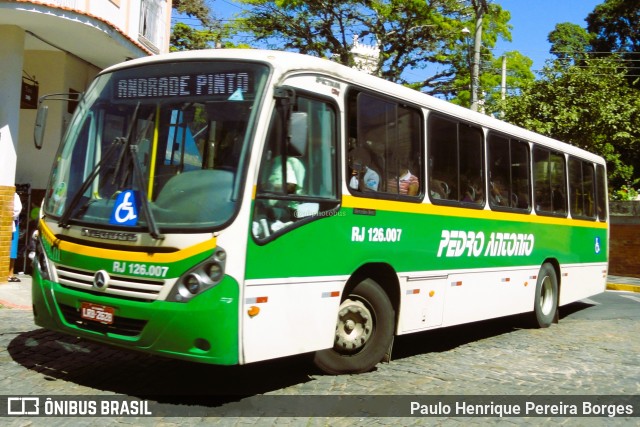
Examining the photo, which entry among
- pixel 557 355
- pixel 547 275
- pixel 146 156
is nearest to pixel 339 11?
pixel 547 275

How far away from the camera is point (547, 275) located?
35.7 feet

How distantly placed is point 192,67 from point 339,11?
24.0m

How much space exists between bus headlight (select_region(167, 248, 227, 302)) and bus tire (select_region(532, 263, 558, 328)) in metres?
6.63

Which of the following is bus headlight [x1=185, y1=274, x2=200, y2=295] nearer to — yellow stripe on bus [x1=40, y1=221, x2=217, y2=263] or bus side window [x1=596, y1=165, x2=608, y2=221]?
yellow stripe on bus [x1=40, y1=221, x2=217, y2=263]


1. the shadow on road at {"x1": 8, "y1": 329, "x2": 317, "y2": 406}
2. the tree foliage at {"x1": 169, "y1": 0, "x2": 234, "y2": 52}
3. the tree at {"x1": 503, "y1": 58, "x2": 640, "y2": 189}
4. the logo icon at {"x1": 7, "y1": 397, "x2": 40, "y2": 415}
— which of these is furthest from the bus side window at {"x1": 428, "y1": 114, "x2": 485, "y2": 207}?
the tree foliage at {"x1": 169, "y1": 0, "x2": 234, "y2": 52}

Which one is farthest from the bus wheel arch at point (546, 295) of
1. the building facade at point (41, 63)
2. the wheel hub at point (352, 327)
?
the building facade at point (41, 63)

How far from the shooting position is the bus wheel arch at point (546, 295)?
417 inches

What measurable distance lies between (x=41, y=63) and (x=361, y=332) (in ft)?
34.3

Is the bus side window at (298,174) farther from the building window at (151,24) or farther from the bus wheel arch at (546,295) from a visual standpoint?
the building window at (151,24)

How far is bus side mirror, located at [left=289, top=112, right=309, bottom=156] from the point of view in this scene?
568 centimetres

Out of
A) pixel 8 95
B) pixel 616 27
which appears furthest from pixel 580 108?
pixel 616 27

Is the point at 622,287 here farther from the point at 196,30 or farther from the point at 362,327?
the point at 196,30

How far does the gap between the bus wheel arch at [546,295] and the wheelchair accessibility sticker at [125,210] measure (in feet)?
22.6

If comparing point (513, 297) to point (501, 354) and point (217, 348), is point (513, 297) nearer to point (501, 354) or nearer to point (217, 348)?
Result: point (501, 354)
